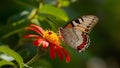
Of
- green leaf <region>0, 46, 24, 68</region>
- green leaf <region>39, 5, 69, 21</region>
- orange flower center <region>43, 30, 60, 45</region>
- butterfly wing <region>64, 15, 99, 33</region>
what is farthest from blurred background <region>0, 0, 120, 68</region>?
green leaf <region>0, 46, 24, 68</region>

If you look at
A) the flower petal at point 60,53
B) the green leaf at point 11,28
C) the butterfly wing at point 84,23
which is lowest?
the flower petal at point 60,53

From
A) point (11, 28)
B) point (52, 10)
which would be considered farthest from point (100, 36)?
point (11, 28)

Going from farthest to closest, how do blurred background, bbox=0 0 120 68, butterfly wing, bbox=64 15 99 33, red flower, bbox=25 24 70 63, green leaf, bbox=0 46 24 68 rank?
1. blurred background, bbox=0 0 120 68
2. butterfly wing, bbox=64 15 99 33
3. red flower, bbox=25 24 70 63
4. green leaf, bbox=0 46 24 68

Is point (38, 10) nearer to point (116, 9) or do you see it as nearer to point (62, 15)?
point (62, 15)

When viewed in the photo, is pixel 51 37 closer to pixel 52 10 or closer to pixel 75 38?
pixel 75 38

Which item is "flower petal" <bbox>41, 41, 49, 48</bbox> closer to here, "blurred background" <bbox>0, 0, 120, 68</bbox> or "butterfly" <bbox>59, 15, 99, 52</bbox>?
"butterfly" <bbox>59, 15, 99, 52</bbox>

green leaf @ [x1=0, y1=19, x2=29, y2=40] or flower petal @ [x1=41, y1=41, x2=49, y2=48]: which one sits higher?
green leaf @ [x1=0, y1=19, x2=29, y2=40]

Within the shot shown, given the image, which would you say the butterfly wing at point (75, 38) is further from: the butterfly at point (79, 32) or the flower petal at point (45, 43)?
the flower petal at point (45, 43)

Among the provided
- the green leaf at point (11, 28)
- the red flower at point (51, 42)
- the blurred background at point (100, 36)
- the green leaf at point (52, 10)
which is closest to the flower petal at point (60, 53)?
the red flower at point (51, 42)

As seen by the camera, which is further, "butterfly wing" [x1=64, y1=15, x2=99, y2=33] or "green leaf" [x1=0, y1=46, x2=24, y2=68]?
"butterfly wing" [x1=64, y1=15, x2=99, y2=33]
